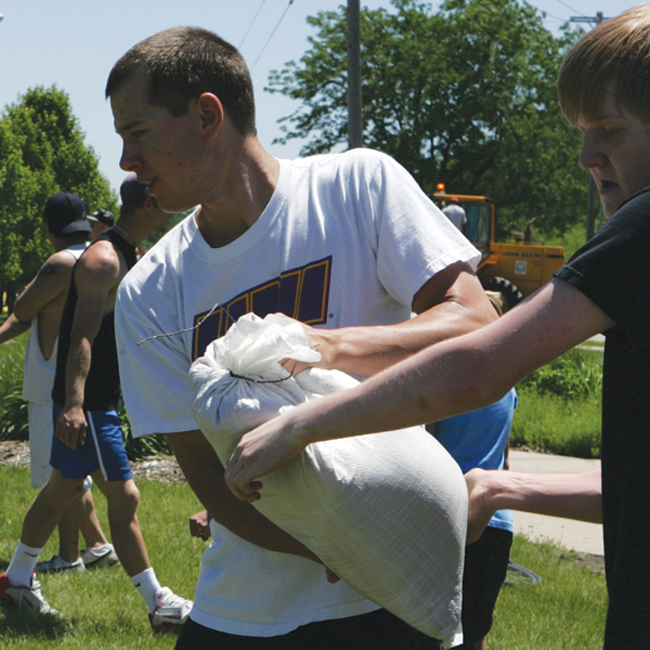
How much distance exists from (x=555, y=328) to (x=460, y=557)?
2.37 feet

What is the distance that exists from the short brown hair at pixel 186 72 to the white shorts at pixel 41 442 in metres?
3.75

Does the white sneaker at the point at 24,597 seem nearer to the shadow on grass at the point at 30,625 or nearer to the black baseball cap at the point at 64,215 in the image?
the shadow on grass at the point at 30,625

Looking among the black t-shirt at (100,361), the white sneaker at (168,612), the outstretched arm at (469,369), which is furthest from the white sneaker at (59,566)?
the outstretched arm at (469,369)

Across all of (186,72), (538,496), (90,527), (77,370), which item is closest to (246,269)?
(186,72)

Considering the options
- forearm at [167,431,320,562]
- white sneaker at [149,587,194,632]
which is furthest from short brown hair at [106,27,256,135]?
white sneaker at [149,587,194,632]

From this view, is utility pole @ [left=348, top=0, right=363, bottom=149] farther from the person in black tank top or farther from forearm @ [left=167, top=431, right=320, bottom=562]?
forearm @ [left=167, top=431, right=320, bottom=562]

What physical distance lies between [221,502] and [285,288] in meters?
0.54

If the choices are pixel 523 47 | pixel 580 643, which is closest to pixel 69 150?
pixel 523 47

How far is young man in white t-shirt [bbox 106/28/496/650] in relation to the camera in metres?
1.95

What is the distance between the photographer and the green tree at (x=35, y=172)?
1558 inches

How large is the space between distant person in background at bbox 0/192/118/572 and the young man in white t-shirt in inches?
134

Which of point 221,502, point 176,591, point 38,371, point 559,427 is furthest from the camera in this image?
point 559,427

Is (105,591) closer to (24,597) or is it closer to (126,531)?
(24,597)

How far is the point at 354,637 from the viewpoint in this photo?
193 cm
